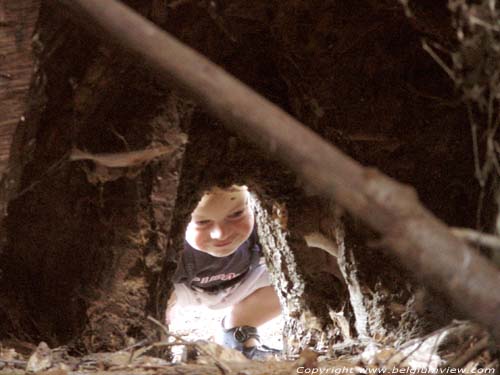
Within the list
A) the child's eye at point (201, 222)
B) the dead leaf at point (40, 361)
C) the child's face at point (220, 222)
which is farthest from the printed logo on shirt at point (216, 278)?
the dead leaf at point (40, 361)

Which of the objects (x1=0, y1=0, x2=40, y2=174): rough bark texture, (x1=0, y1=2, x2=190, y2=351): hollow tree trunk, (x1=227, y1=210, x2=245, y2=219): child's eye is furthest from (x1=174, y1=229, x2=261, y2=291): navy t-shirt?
(x1=0, y1=0, x2=40, y2=174): rough bark texture

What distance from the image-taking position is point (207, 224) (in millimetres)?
2770

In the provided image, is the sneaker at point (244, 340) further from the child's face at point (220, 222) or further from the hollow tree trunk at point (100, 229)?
the hollow tree trunk at point (100, 229)

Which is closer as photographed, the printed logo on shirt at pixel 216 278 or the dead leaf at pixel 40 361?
the dead leaf at pixel 40 361

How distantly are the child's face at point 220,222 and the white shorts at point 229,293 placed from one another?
466 mm

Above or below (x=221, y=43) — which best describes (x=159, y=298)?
below

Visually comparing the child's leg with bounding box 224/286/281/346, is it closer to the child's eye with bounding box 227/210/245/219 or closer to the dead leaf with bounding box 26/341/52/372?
the child's eye with bounding box 227/210/245/219

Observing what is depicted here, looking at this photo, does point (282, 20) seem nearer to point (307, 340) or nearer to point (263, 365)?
point (263, 365)

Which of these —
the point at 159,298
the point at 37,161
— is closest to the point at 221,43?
the point at 37,161

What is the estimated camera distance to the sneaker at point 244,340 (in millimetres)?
2902

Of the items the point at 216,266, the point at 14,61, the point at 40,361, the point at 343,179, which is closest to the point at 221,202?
the point at 216,266

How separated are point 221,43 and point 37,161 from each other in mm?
591

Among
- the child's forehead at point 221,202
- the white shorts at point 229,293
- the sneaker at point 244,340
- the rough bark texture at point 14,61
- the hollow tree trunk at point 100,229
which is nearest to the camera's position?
the rough bark texture at point 14,61

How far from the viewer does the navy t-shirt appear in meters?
3.09
